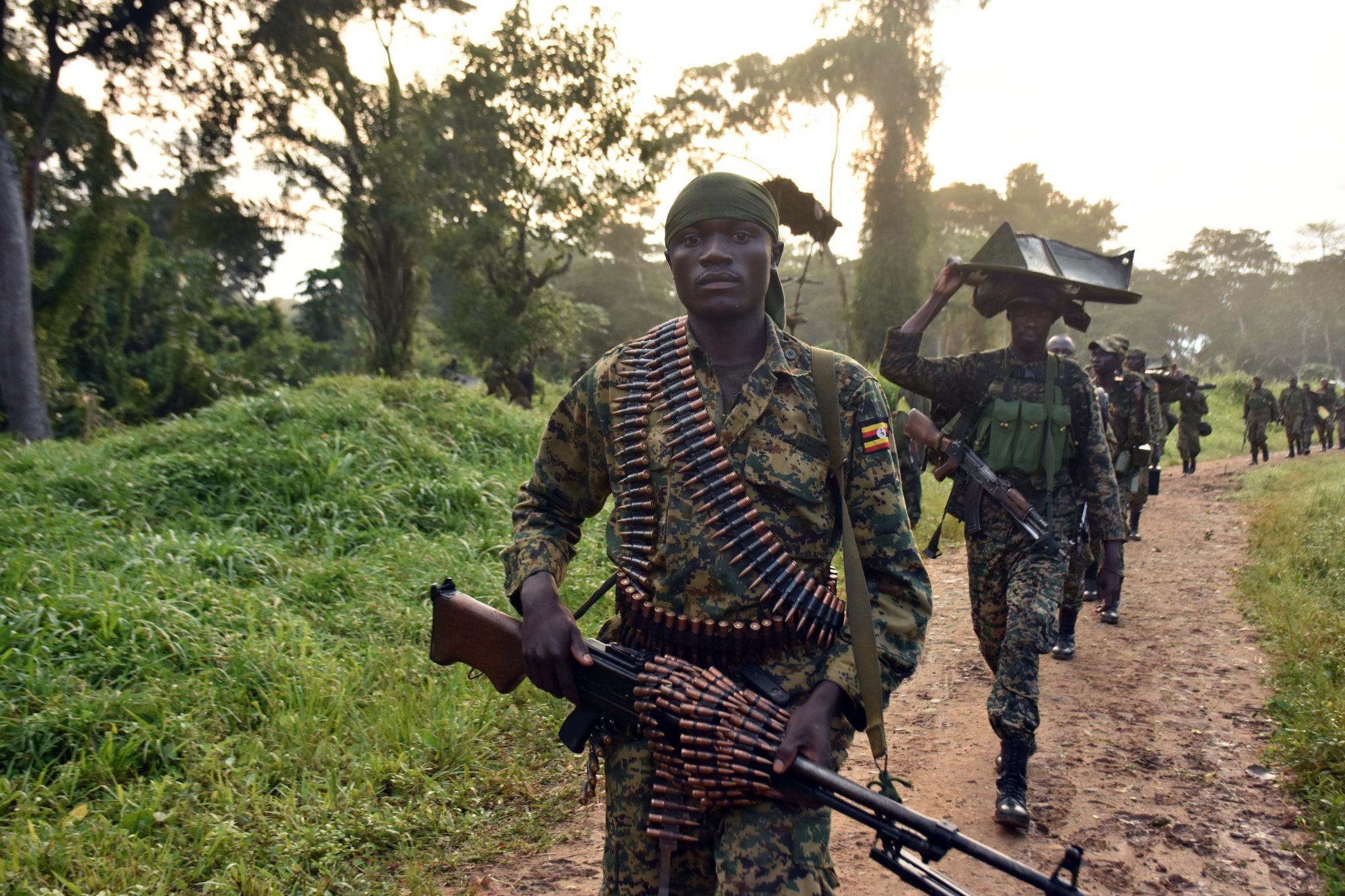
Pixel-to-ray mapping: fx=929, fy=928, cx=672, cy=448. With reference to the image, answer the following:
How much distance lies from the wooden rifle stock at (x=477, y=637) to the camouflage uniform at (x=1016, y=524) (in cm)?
256

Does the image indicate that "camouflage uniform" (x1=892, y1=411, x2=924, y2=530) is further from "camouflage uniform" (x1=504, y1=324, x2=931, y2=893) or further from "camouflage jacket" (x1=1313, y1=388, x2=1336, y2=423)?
"camouflage jacket" (x1=1313, y1=388, x2=1336, y2=423)

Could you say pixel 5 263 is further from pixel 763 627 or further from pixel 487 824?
pixel 763 627

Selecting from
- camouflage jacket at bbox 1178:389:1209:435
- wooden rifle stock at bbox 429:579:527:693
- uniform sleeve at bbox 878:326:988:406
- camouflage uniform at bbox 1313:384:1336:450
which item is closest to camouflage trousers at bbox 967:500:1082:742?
uniform sleeve at bbox 878:326:988:406

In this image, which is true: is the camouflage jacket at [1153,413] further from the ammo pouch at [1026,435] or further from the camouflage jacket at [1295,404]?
the camouflage jacket at [1295,404]

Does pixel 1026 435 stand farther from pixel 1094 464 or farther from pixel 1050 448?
pixel 1094 464

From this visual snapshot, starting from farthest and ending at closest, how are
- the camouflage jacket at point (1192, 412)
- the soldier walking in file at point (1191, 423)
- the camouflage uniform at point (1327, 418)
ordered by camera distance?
the camouflage uniform at point (1327, 418)
the camouflage jacket at point (1192, 412)
the soldier walking in file at point (1191, 423)

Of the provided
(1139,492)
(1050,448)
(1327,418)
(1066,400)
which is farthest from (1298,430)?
(1050,448)

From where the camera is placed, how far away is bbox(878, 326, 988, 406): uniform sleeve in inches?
177

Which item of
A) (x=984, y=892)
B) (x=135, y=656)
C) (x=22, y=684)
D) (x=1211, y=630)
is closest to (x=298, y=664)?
(x=135, y=656)

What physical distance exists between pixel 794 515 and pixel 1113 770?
3389 millimetres

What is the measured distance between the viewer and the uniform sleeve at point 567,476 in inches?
98.0

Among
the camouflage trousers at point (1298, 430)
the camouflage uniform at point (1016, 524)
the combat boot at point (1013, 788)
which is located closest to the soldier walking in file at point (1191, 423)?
the camouflage trousers at point (1298, 430)

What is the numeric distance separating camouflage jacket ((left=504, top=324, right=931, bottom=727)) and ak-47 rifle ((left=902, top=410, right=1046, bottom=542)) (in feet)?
8.07

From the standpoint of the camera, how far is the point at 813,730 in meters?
1.99
